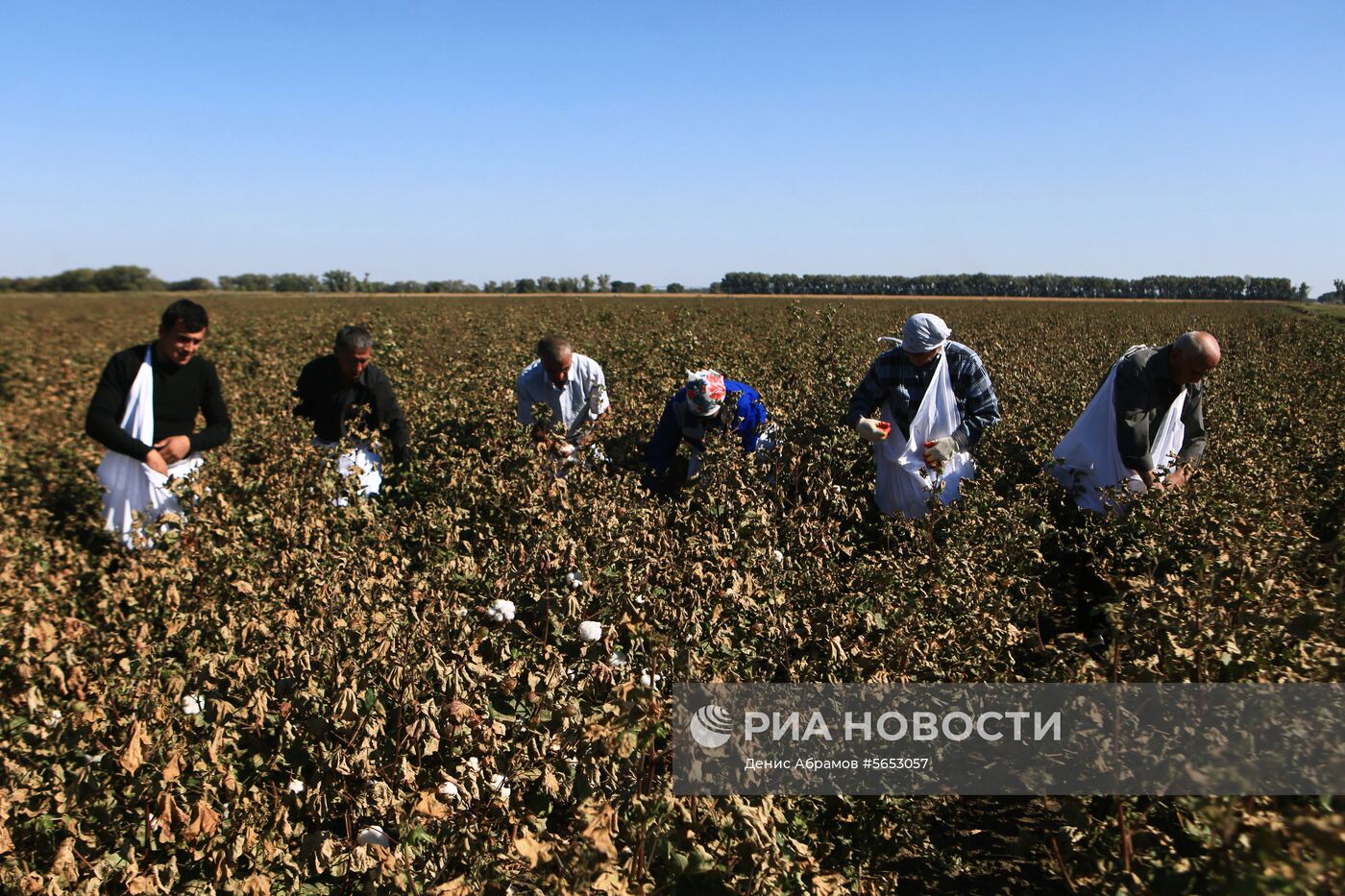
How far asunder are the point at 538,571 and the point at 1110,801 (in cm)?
175

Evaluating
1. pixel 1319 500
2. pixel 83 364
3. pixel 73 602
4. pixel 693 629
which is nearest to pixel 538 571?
pixel 693 629

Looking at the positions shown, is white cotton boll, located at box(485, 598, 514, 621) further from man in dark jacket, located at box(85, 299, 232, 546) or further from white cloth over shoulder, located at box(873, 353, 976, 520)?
man in dark jacket, located at box(85, 299, 232, 546)

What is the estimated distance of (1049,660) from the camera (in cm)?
283

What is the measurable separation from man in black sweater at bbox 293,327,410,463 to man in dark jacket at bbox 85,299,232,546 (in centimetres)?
54

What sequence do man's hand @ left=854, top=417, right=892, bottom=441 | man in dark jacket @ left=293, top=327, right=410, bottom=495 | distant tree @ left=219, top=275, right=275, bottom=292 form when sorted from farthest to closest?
distant tree @ left=219, top=275, right=275, bottom=292
man in dark jacket @ left=293, top=327, right=410, bottom=495
man's hand @ left=854, top=417, right=892, bottom=441

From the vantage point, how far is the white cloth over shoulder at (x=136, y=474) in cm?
429

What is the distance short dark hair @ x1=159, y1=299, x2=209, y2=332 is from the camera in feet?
13.7

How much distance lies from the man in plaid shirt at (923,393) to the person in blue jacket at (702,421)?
1.78 feet

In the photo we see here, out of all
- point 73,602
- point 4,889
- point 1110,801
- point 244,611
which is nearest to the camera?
point 4,889

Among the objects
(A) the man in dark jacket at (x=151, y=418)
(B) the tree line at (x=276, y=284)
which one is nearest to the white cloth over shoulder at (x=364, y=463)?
(A) the man in dark jacket at (x=151, y=418)

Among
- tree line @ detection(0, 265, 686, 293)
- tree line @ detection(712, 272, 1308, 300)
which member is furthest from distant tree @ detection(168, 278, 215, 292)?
tree line @ detection(712, 272, 1308, 300)

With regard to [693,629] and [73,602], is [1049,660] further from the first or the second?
[73,602]

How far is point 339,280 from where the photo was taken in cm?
6431

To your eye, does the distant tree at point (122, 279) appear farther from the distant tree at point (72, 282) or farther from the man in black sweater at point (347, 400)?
the man in black sweater at point (347, 400)
